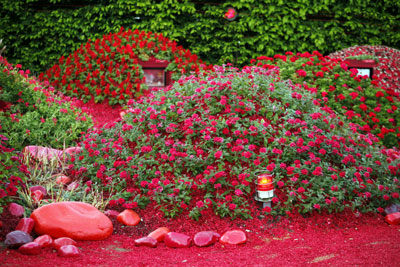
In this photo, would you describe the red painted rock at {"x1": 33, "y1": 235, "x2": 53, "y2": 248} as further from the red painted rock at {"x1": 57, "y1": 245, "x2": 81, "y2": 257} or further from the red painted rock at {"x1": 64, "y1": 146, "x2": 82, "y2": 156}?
the red painted rock at {"x1": 64, "y1": 146, "x2": 82, "y2": 156}

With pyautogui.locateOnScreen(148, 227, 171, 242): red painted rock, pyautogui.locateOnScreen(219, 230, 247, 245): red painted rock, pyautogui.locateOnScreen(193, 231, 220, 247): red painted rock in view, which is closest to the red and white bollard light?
pyautogui.locateOnScreen(219, 230, 247, 245): red painted rock

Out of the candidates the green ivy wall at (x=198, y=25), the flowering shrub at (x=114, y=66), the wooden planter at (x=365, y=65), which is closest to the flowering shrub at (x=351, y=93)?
the wooden planter at (x=365, y=65)

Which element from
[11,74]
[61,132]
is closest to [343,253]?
[61,132]

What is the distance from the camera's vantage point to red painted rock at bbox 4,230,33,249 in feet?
9.18

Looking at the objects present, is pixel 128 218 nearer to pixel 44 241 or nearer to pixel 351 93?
pixel 44 241

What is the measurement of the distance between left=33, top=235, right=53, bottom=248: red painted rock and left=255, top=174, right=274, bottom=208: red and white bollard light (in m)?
1.76

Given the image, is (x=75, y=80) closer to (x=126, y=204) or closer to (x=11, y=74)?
(x=11, y=74)

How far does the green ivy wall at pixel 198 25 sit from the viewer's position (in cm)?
884

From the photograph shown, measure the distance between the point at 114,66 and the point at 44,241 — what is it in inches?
210

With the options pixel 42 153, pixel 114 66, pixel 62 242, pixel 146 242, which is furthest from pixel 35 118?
pixel 146 242

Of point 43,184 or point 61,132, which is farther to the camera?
point 61,132

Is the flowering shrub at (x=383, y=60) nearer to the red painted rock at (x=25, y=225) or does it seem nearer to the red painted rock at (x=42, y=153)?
the red painted rock at (x=42, y=153)

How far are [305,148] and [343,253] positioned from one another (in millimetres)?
1236

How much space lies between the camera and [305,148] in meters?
3.96
